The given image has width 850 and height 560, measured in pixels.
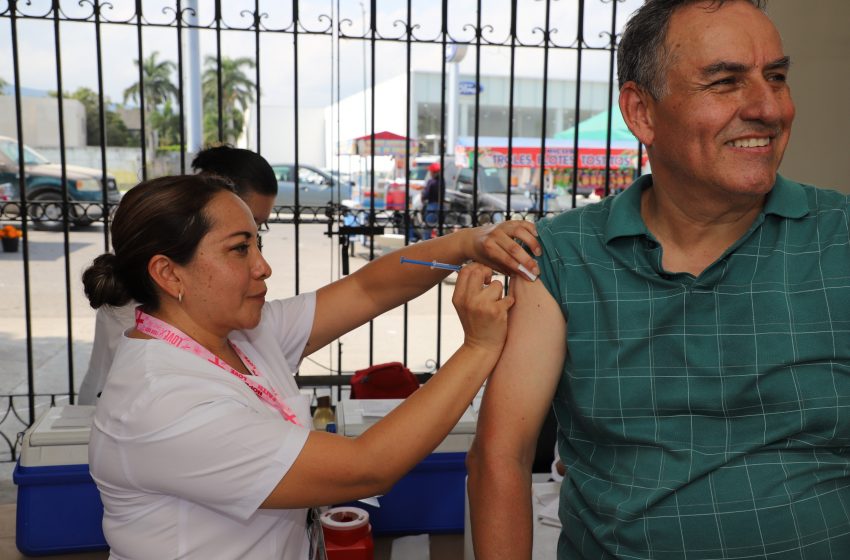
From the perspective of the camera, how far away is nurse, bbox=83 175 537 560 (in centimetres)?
138

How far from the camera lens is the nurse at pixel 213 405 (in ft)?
4.53

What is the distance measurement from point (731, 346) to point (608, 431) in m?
0.24

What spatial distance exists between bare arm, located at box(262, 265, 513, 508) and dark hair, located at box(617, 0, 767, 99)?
0.44 metres

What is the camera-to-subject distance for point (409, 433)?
1448 mm

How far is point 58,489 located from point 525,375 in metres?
1.88

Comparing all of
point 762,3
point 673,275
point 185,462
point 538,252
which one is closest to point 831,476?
point 673,275

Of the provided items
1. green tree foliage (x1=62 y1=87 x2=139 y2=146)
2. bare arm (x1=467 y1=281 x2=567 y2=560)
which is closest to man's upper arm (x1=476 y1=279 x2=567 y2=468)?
bare arm (x1=467 y1=281 x2=567 y2=560)

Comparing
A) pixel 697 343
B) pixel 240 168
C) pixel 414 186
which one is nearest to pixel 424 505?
pixel 240 168

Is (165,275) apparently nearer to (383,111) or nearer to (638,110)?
(638,110)

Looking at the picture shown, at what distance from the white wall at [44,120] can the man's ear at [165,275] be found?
7229mm

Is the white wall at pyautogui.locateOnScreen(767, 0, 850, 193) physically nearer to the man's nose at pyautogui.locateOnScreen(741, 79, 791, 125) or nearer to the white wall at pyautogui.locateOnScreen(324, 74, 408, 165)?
the man's nose at pyautogui.locateOnScreen(741, 79, 791, 125)

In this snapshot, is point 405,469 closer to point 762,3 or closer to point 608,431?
point 608,431

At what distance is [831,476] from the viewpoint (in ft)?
4.20

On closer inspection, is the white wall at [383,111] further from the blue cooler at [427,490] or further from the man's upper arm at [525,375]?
the man's upper arm at [525,375]
